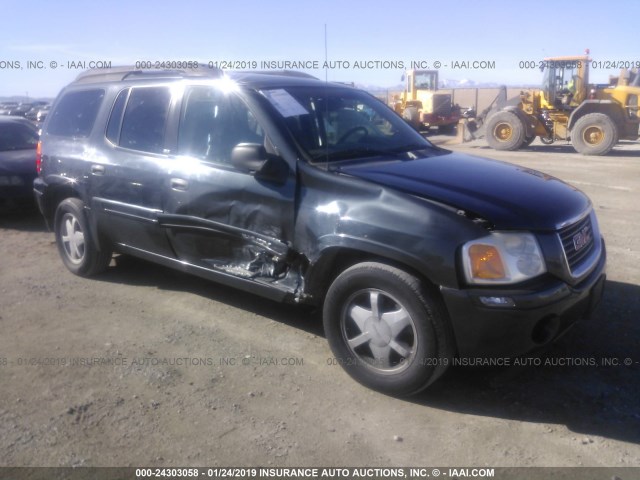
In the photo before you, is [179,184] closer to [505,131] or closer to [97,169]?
[97,169]

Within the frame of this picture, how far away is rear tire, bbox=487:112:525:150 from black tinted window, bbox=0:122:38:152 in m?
12.7

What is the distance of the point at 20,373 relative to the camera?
12.9ft

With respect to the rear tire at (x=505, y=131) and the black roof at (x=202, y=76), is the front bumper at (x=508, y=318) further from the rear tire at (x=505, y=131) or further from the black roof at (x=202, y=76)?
the rear tire at (x=505, y=131)

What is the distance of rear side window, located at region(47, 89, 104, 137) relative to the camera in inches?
213

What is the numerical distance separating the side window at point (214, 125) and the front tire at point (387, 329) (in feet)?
4.09

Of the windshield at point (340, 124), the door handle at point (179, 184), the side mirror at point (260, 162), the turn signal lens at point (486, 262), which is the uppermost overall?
the windshield at point (340, 124)

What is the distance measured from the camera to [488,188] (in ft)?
11.8

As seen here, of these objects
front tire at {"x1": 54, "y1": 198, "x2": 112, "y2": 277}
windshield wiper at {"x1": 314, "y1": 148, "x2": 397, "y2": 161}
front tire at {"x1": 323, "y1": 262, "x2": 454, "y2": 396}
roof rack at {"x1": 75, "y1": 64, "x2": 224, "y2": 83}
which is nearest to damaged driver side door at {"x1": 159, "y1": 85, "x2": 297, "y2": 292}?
roof rack at {"x1": 75, "y1": 64, "x2": 224, "y2": 83}

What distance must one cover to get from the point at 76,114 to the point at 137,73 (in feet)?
2.97

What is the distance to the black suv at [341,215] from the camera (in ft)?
10.4

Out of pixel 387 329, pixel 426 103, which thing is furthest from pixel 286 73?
pixel 426 103

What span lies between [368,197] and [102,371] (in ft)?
6.74

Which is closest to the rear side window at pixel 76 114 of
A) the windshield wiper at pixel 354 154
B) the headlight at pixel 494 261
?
the windshield wiper at pixel 354 154

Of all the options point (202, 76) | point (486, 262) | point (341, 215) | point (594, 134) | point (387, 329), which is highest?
point (202, 76)
